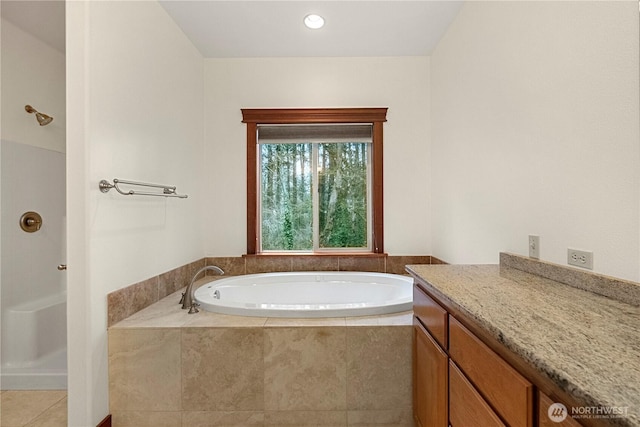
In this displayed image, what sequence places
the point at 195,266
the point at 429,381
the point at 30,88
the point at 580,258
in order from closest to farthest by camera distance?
1. the point at 580,258
2. the point at 429,381
3. the point at 30,88
4. the point at 195,266

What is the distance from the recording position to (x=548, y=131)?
1.30 m

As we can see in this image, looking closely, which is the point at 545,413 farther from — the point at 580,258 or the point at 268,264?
the point at 268,264

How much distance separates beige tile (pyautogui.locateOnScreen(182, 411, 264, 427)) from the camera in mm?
1507

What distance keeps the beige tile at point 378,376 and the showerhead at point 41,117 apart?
107 inches

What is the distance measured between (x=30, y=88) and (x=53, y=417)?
2242 mm

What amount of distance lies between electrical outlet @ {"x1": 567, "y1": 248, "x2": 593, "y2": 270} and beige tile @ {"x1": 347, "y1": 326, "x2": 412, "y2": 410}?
2.61ft

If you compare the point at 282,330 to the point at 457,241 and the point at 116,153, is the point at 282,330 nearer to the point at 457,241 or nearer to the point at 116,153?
the point at 116,153

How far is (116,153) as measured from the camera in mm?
1640

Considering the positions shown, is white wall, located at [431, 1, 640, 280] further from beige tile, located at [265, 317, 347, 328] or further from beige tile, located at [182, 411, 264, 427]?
beige tile, located at [182, 411, 264, 427]

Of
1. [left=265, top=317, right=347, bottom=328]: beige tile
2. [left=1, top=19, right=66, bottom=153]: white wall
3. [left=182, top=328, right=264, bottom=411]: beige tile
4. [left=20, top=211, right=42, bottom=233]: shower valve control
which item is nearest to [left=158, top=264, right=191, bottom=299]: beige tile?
[left=182, top=328, right=264, bottom=411]: beige tile

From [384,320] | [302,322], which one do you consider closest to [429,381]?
[384,320]

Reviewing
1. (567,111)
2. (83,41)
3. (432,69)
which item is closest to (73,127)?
(83,41)

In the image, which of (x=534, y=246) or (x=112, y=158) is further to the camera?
(x=112, y=158)

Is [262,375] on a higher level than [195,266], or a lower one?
lower
